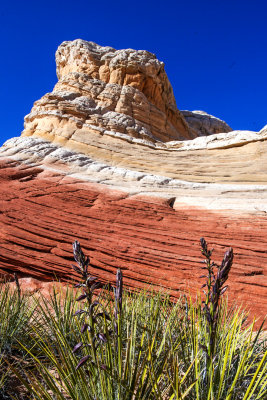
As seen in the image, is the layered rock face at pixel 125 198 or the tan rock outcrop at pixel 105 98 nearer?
the layered rock face at pixel 125 198

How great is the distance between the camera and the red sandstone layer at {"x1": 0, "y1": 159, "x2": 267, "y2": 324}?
6.68 meters

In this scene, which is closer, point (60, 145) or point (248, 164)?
point (248, 164)

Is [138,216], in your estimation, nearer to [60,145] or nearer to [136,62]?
[60,145]

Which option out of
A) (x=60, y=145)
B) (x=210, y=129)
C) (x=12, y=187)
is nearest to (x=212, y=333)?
(x=12, y=187)

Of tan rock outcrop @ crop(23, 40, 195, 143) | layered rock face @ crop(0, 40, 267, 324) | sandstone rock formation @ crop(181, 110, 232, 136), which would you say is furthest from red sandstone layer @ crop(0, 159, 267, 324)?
sandstone rock formation @ crop(181, 110, 232, 136)

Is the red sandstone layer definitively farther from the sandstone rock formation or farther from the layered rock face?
the sandstone rock formation

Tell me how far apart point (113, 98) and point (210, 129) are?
15397 millimetres

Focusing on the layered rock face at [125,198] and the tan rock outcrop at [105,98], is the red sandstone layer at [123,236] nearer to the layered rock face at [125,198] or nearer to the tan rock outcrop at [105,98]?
the layered rock face at [125,198]

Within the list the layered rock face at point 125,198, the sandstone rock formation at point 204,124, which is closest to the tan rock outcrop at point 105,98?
the layered rock face at point 125,198

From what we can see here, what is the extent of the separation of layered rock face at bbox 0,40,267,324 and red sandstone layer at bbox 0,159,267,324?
28 mm

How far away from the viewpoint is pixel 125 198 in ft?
30.4

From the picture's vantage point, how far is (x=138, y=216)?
852cm

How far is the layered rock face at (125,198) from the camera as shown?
7.06m

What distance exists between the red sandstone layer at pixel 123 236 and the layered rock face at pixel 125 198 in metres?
0.03
